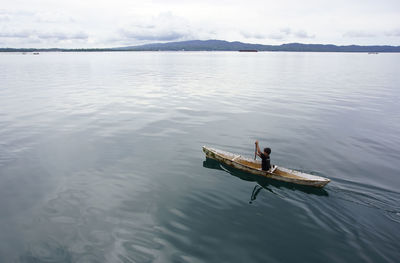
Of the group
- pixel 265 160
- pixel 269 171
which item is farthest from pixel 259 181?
pixel 265 160

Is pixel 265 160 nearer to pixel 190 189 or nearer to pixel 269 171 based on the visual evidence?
pixel 269 171

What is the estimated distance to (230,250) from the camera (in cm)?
1092

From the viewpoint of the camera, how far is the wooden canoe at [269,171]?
1502 cm

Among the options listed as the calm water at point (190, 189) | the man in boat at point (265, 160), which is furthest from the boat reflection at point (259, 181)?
the man in boat at point (265, 160)

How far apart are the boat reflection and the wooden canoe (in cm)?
25

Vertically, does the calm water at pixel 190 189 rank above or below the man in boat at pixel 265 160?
below

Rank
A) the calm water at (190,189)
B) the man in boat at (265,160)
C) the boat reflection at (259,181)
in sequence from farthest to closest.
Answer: the man in boat at (265,160)
the boat reflection at (259,181)
the calm water at (190,189)

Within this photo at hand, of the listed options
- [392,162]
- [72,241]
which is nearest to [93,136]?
[72,241]

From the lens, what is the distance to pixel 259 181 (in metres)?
16.5

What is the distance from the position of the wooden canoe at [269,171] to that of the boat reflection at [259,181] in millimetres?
250

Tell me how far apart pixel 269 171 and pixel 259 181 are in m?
0.91

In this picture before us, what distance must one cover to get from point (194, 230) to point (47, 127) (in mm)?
21288

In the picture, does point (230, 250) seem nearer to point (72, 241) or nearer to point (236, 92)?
point (72, 241)

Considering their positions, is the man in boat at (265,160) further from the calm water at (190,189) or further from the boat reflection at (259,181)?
the calm water at (190,189)
